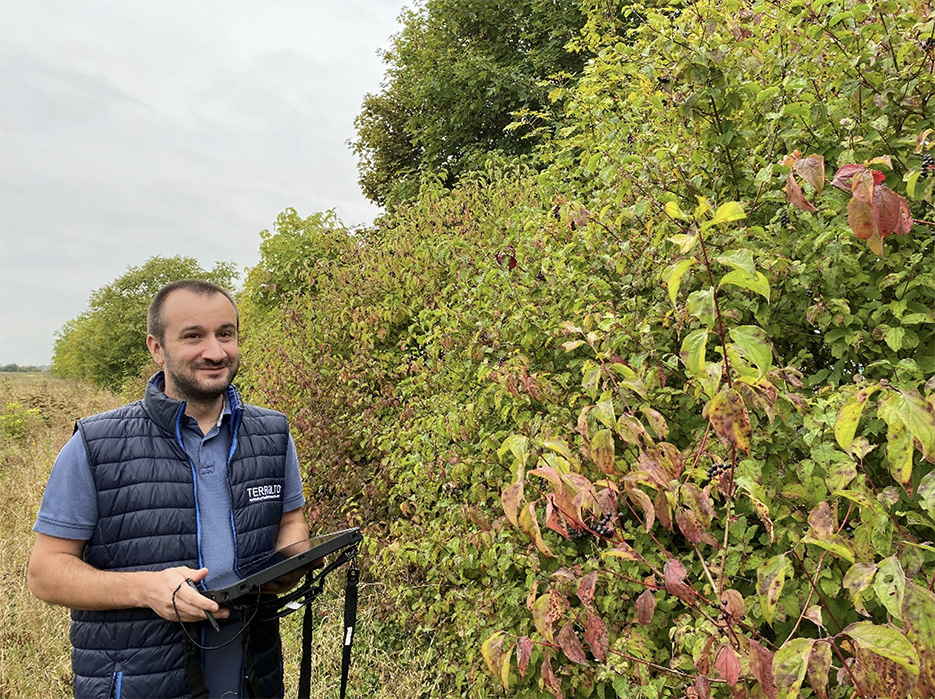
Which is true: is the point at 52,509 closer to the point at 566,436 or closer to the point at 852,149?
the point at 566,436

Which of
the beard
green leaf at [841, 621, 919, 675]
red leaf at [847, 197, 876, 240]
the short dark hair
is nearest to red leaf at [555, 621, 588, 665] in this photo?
green leaf at [841, 621, 919, 675]

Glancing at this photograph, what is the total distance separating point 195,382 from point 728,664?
1736 millimetres

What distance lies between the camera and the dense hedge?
1.24m

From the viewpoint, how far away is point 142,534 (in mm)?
2004

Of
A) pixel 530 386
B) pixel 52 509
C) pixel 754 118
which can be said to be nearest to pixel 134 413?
pixel 52 509

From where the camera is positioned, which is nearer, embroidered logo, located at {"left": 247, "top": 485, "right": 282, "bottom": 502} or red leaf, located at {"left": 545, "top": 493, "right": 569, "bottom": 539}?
red leaf, located at {"left": 545, "top": 493, "right": 569, "bottom": 539}

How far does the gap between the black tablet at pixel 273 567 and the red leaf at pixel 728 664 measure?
1.12 meters

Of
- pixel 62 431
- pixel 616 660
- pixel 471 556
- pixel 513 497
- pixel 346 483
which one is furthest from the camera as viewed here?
pixel 62 431

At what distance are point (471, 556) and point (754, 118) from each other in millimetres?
2042

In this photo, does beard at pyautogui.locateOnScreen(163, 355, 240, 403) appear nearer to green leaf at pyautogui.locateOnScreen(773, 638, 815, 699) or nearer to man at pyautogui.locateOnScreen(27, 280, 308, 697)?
man at pyautogui.locateOnScreen(27, 280, 308, 697)

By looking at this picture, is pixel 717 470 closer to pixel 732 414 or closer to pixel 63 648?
pixel 732 414

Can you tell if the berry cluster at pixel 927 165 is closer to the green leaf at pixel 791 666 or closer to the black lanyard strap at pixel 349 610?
the green leaf at pixel 791 666

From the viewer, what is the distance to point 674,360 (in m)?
2.11

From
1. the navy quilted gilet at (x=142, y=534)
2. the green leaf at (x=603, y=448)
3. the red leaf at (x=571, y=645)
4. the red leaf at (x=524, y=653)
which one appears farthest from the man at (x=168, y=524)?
the green leaf at (x=603, y=448)
